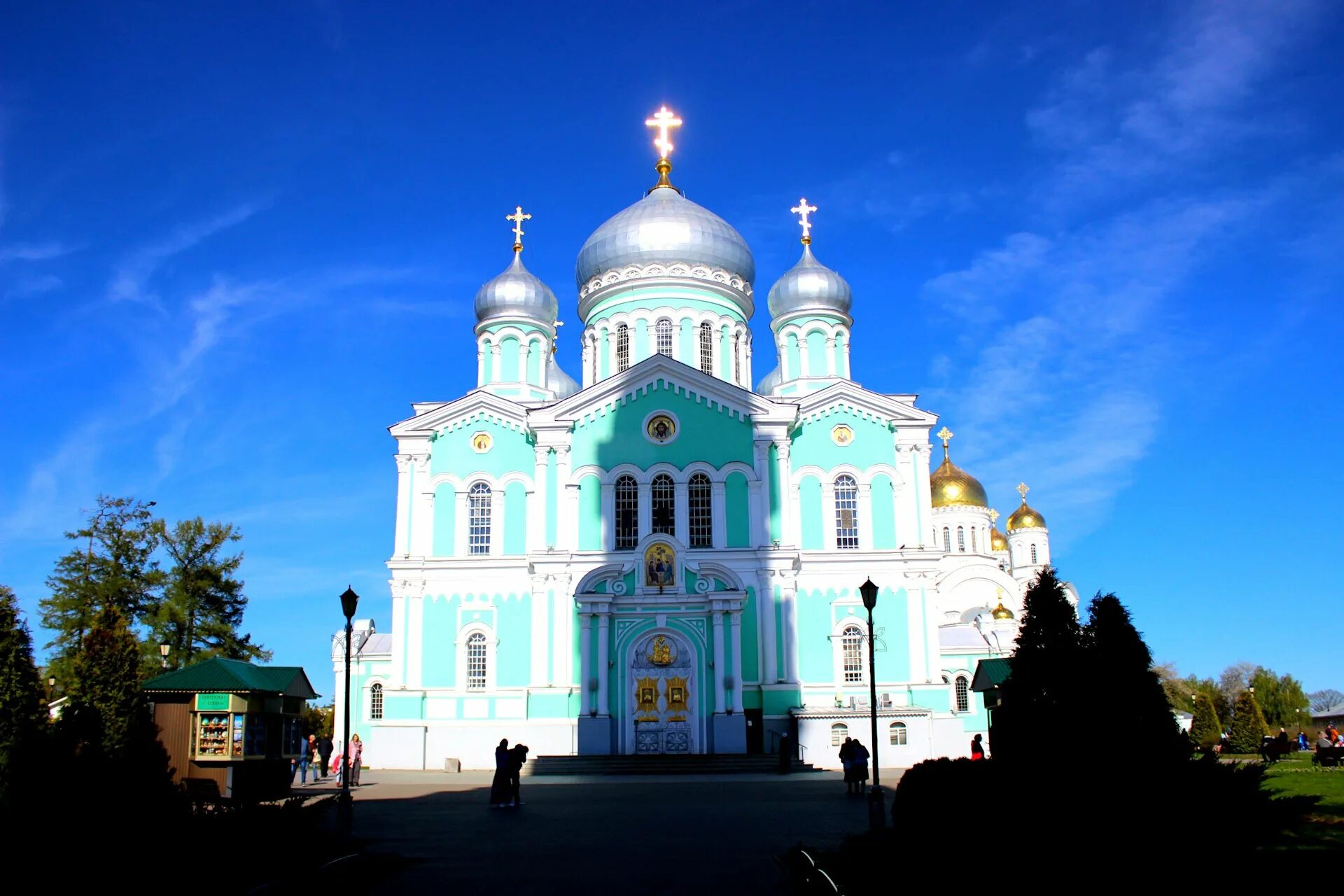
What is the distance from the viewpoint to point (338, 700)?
147 feet

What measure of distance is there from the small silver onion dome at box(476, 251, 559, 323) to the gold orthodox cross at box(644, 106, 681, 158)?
713 centimetres

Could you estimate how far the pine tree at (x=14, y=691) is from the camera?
1208cm

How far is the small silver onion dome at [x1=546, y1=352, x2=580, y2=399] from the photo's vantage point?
43906mm

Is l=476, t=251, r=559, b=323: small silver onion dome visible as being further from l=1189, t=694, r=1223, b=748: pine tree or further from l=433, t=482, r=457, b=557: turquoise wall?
l=1189, t=694, r=1223, b=748: pine tree

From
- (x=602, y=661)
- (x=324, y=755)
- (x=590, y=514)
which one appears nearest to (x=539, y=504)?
(x=590, y=514)

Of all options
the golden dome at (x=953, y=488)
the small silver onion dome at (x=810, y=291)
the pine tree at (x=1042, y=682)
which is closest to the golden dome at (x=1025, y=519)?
the golden dome at (x=953, y=488)

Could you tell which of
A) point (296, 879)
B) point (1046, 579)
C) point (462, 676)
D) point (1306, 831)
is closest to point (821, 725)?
point (462, 676)

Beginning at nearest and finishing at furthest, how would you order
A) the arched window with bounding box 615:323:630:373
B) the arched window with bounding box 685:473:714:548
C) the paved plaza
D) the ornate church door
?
the paved plaza
the ornate church door
the arched window with bounding box 685:473:714:548
the arched window with bounding box 615:323:630:373

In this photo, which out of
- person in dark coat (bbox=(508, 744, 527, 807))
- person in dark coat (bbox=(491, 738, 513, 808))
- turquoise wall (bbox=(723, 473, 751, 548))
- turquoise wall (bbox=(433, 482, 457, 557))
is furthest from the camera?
turquoise wall (bbox=(433, 482, 457, 557))

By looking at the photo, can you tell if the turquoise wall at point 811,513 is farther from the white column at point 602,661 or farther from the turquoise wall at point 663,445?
the white column at point 602,661

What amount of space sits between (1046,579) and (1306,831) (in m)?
4.63

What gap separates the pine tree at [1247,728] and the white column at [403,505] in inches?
1219

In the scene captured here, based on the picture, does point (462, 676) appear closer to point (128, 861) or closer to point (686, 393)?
point (686, 393)

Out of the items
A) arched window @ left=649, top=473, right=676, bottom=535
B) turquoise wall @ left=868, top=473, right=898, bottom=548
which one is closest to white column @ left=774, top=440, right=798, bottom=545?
turquoise wall @ left=868, top=473, right=898, bottom=548
